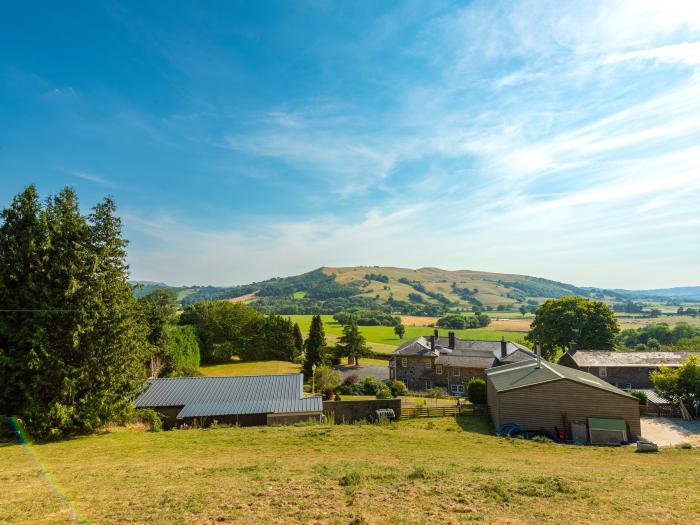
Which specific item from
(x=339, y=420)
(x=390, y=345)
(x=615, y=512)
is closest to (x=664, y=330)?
(x=390, y=345)

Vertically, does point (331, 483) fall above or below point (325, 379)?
above

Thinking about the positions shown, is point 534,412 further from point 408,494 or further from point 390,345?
point 390,345

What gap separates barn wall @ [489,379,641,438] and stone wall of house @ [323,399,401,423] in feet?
26.8

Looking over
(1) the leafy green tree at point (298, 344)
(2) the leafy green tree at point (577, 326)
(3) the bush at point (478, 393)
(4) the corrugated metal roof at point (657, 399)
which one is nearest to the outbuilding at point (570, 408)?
(3) the bush at point (478, 393)

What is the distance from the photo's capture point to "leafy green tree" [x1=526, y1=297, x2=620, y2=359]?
53.1 meters

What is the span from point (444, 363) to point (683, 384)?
23.3m

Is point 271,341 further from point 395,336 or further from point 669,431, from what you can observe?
point 669,431

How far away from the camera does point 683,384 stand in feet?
103

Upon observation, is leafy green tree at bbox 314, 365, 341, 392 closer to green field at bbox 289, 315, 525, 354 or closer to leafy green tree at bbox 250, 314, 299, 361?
leafy green tree at bbox 250, 314, 299, 361

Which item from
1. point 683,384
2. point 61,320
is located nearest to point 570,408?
point 683,384

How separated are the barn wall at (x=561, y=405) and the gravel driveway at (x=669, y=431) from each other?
203 cm

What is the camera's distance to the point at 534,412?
26.1m

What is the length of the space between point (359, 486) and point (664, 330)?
126 meters

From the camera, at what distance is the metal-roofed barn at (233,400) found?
24.3 m
